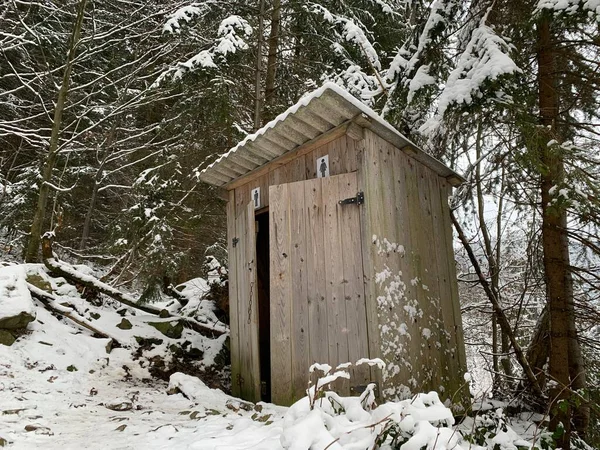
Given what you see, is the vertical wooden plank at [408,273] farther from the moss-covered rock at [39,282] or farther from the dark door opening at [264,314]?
the moss-covered rock at [39,282]

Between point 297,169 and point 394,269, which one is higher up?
point 297,169

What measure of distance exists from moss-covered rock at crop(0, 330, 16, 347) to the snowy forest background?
2651 mm

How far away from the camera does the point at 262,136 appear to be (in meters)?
4.30

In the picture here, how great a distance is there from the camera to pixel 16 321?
481 centimetres

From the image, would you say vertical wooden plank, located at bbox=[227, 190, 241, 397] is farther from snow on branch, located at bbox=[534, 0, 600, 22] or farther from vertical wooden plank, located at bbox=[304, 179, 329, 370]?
snow on branch, located at bbox=[534, 0, 600, 22]

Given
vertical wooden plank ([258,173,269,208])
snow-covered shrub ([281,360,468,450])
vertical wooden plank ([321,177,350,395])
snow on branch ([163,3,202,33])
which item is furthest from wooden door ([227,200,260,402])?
snow on branch ([163,3,202,33])

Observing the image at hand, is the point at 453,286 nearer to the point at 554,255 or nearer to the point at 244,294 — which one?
the point at 554,255

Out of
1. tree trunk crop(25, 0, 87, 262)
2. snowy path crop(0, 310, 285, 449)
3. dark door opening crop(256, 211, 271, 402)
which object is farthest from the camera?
tree trunk crop(25, 0, 87, 262)

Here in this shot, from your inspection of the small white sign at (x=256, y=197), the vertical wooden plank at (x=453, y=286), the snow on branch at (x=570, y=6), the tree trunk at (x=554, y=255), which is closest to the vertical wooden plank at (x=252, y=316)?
the small white sign at (x=256, y=197)

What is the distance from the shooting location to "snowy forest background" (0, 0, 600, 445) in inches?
149

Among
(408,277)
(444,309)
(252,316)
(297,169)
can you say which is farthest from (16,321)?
(444,309)

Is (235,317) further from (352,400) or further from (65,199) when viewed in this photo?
(65,199)

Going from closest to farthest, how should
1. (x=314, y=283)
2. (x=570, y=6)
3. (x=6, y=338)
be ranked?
(x=570, y=6), (x=314, y=283), (x=6, y=338)

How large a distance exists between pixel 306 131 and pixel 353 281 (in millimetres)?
1591
